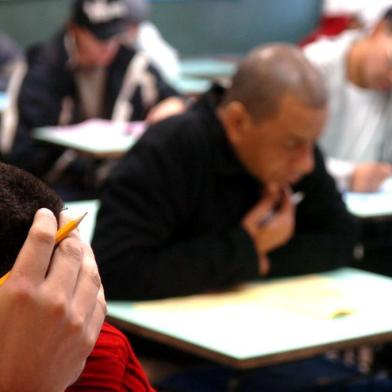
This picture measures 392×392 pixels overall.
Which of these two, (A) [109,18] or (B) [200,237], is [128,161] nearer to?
(B) [200,237]

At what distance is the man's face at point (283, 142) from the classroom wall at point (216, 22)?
5.90 m

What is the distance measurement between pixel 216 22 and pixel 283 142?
6621 mm

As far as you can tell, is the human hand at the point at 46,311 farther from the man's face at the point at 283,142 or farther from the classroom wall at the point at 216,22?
the classroom wall at the point at 216,22

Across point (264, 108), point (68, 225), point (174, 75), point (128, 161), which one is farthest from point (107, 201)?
point (174, 75)

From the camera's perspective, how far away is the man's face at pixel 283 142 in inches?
101

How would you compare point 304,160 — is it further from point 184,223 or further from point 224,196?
point 184,223

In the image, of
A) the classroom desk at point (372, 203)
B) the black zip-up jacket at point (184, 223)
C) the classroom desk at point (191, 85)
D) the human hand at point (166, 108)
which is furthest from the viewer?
the classroom desk at point (191, 85)

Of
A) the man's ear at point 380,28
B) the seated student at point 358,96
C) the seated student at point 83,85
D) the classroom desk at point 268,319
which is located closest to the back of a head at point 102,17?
the seated student at point 83,85

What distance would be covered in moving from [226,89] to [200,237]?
1.35 ft

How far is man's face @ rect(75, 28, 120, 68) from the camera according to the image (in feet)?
15.9

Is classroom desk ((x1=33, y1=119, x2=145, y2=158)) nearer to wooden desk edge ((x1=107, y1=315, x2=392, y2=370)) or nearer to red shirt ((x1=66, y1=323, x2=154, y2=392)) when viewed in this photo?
wooden desk edge ((x1=107, y1=315, x2=392, y2=370))

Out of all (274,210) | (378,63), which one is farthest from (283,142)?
(378,63)

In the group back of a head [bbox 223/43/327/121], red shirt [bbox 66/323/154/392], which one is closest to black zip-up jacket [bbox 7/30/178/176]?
back of a head [bbox 223/43/327/121]

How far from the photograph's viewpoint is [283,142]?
8.50ft
